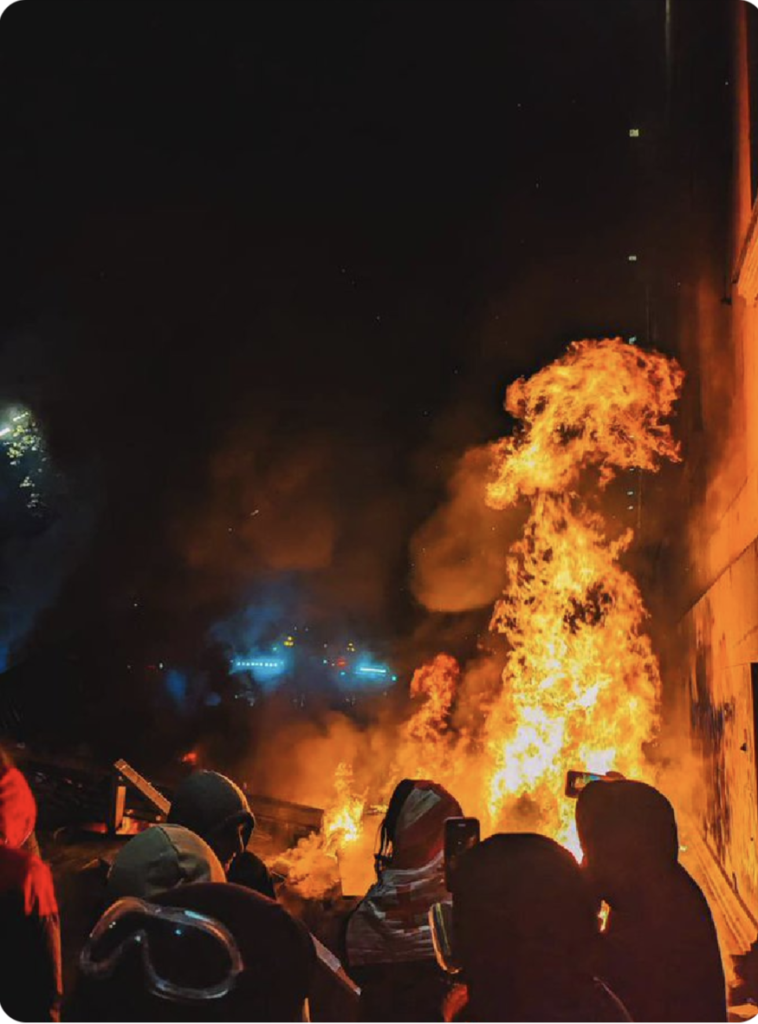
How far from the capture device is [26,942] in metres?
3.33

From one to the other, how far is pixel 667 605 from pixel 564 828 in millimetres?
10668

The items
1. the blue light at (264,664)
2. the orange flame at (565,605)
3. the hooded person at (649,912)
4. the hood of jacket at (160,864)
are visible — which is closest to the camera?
the hood of jacket at (160,864)

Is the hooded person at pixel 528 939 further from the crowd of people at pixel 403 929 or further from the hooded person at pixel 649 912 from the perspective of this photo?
the hooded person at pixel 649 912

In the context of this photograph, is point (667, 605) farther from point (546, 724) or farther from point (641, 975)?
point (641, 975)

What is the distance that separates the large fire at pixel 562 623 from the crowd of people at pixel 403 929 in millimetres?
5030

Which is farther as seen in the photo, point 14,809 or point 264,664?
point 264,664

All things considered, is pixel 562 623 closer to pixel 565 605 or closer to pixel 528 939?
pixel 565 605

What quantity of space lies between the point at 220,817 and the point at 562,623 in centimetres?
897

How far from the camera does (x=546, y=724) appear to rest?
1045cm

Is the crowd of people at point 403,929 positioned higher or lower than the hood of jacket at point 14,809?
lower

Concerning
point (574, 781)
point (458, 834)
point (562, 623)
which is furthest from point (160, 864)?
point (562, 623)

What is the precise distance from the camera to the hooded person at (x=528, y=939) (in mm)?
2182

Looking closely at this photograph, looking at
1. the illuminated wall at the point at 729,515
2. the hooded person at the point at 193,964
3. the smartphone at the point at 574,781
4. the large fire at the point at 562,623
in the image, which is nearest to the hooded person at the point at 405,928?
the smartphone at the point at 574,781

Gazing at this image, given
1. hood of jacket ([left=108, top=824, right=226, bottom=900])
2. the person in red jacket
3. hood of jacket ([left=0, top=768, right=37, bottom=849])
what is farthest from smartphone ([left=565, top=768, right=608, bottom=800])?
hood of jacket ([left=0, top=768, right=37, bottom=849])
